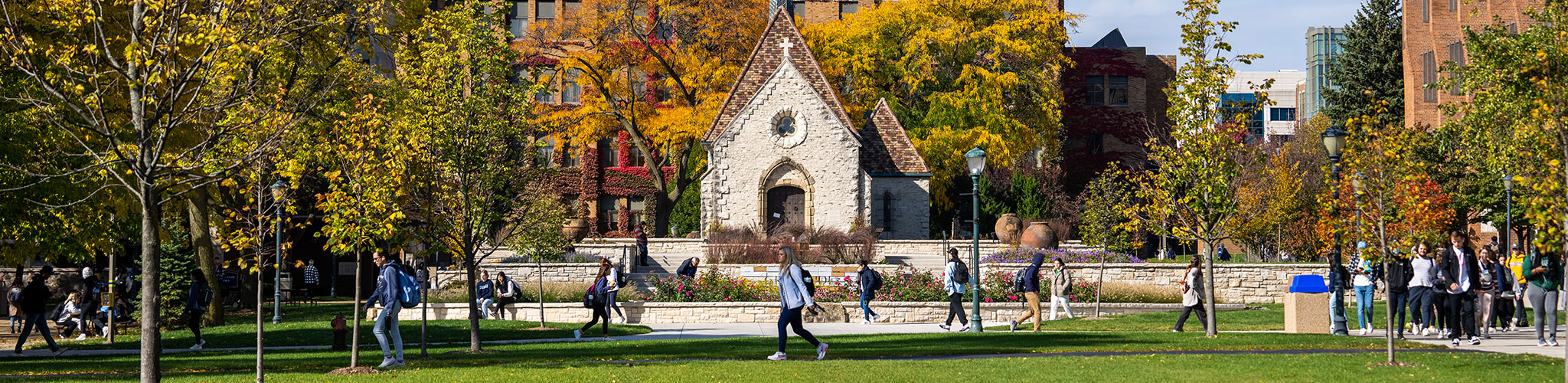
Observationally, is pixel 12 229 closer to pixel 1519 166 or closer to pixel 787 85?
pixel 1519 166

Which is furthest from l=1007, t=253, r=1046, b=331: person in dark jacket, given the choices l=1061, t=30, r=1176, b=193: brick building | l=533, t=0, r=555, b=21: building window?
l=533, t=0, r=555, b=21: building window

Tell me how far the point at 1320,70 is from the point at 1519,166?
9745 cm

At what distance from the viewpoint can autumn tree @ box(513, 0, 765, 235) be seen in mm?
48062

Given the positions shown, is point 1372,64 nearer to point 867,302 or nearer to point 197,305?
point 867,302

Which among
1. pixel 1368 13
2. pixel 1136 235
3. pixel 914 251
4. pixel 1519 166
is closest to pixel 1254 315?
pixel 1519 166

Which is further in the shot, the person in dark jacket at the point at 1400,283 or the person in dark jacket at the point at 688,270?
the person in dark jacket at the point at 688,270

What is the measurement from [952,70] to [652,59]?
11353mm

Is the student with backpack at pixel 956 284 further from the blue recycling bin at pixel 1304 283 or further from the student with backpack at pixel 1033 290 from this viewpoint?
the blue recycling bin at pixel 1304 283

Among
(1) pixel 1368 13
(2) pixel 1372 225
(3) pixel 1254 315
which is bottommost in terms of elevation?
(3) pixel 1254 315

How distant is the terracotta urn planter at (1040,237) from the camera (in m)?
36.4

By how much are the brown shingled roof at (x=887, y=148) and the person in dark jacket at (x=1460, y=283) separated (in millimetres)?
28084

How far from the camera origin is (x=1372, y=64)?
54.5m

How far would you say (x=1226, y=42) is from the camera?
17453mm

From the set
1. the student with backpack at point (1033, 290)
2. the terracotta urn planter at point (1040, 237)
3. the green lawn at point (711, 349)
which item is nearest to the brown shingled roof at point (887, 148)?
the terracotta urn planter at point (1040, 237)
